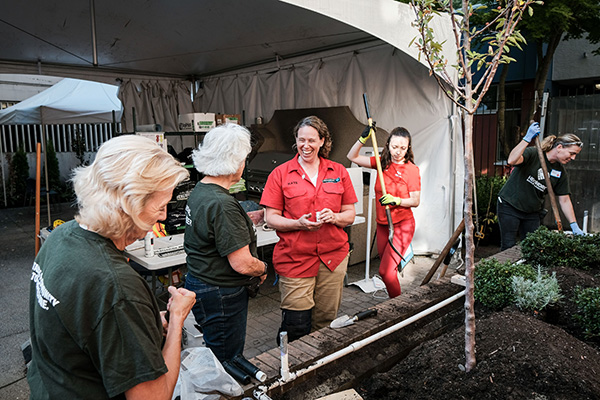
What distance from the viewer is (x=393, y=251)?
3.73m

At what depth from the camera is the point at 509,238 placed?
456 centimetres

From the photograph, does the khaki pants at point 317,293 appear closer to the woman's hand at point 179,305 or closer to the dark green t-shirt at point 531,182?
the woman's hand at point 179,305

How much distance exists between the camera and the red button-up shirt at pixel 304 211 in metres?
2.84

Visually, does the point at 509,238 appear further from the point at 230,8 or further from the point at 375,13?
the point at 230,8

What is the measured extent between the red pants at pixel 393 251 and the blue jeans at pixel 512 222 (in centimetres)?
129

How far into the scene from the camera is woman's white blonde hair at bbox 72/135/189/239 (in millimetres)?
1154

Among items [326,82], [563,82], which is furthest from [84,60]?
[563,82]

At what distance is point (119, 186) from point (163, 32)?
19.2 ft

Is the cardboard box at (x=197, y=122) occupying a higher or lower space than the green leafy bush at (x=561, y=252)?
higher

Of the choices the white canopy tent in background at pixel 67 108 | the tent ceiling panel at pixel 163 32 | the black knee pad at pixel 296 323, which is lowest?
the black knee pad at pixel 296 323

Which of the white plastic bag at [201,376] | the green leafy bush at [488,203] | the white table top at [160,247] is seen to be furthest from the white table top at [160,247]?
the green leafy bush at [488,203]

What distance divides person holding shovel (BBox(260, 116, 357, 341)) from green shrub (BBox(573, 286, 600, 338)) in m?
1.47

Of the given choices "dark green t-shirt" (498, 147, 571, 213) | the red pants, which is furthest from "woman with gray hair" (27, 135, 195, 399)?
"dark green t-shirt" (498, 147, 571, 213)

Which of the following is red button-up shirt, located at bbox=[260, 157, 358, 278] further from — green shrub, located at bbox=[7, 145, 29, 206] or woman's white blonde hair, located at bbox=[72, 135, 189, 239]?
green shrub, located at bbox=[7, 145, 29, 206]
